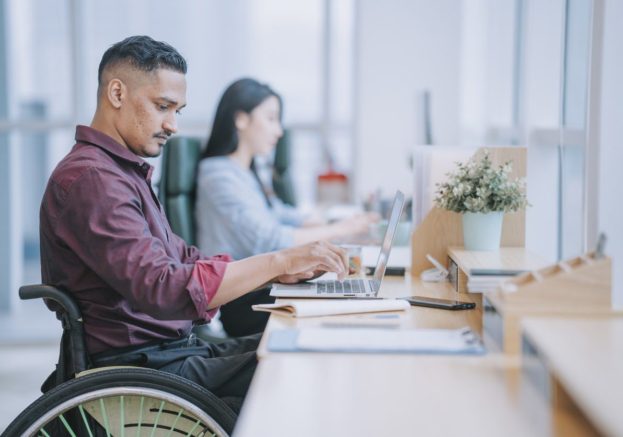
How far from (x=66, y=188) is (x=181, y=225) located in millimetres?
1413

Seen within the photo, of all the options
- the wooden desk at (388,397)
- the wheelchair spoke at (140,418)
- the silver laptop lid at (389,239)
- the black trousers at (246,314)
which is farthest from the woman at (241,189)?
the wooden desk at (388,397)

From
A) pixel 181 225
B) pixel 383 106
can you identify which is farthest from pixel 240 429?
pixel 383 106

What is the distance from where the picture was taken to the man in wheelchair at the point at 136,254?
158cm

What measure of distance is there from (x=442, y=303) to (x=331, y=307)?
0.28 meters

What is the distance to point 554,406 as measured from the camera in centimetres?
114

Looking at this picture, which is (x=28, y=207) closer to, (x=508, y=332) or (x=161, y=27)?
(x=161, y=27)

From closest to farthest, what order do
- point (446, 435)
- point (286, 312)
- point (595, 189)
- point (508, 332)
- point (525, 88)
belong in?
point (446, 435)
point (508, 332)
point (286, 312)
point (595, 189)
point (525, 88)

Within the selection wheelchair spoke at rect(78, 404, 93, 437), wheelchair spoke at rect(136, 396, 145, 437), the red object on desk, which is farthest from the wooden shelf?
Result: the red object on desk

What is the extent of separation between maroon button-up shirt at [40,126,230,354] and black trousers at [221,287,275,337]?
38.5 inches

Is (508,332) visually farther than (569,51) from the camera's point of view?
No

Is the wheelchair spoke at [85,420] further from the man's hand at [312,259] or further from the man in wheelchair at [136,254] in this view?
the man's hand at [312,259]

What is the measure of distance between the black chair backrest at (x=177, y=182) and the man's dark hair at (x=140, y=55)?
110cm

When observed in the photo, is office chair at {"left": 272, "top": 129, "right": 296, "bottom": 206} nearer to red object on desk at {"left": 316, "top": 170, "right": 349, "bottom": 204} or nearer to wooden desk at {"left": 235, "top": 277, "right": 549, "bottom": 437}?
red object on desk at {"left": 316, "top": 170, "right": 349, "bottom": 204}

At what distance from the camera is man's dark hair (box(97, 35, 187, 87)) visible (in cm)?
183
